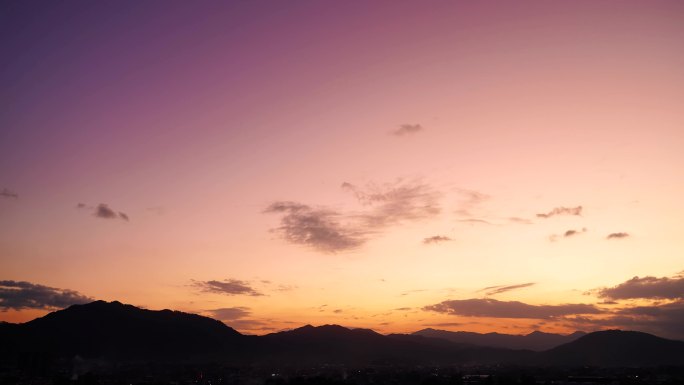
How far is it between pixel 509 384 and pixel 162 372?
12818cm

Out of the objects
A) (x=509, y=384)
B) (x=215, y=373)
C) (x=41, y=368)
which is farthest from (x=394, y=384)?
(x=41, y=368)

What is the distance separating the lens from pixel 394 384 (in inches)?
5271

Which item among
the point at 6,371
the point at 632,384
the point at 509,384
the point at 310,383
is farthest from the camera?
the point at 6,371

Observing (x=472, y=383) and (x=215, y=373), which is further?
(x=215, y=373)

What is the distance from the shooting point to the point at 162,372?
18725 centimetres

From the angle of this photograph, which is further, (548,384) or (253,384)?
(253,384)

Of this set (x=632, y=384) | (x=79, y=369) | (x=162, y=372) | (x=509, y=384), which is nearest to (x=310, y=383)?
(x=509, y=384)

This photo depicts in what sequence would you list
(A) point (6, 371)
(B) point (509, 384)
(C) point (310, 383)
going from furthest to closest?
1. (A) point (6, 371)
2. (B) point (509, 384)
3. (C) point (310, 383)

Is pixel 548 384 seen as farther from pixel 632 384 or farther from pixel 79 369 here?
pixel 79 369

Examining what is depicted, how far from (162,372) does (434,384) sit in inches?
4449

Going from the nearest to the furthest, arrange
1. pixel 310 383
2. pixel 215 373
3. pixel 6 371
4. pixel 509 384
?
pixel 310 383, pixel 509 384, pixel 6 371, pixel 215 373

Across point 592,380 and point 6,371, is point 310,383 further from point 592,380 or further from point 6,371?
point 6,371

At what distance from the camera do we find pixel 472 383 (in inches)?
5344

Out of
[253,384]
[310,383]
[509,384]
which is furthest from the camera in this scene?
[253,384]
